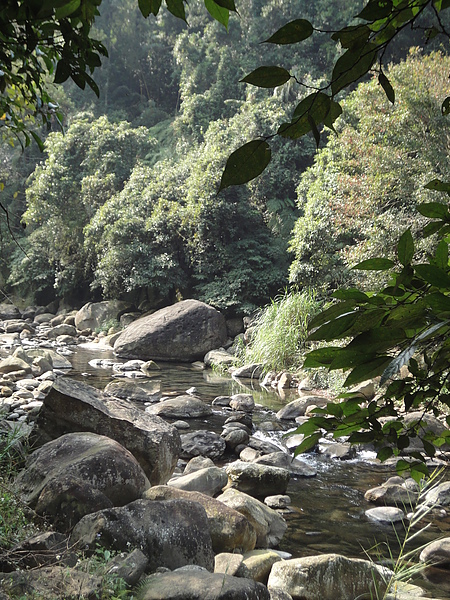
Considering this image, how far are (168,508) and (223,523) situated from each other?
2.09ft

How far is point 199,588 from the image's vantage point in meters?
2.62

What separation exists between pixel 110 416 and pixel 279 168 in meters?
15.2

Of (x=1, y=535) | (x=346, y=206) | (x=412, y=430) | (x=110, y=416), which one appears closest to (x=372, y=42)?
(x=412, y=430)

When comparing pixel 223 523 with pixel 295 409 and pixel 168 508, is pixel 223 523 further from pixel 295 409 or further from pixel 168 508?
pixel 295 409

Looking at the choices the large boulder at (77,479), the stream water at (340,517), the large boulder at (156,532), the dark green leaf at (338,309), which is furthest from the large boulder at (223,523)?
the dark green leaf at (338,309)

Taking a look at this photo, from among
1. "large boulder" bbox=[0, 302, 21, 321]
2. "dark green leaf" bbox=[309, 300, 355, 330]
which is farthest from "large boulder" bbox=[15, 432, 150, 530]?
"large boulder" bbox=[0, 302, 21, 321]

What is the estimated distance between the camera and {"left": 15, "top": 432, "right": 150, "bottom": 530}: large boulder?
135 inches

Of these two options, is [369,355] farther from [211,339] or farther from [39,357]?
[211,339]

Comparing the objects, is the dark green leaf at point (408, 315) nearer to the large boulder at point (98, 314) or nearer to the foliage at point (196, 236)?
the foliage at point (196, 236)

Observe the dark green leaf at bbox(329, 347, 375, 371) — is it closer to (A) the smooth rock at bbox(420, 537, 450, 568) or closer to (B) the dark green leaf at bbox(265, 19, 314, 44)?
(B) the dark green leaf at bbox(265, 19, 314, 44)

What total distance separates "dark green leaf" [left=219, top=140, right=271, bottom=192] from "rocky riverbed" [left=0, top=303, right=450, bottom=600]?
2352 mm

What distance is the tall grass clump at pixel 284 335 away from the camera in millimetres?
11883

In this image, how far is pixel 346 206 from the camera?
11398 mm

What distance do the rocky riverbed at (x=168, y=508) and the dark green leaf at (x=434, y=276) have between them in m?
2.39
